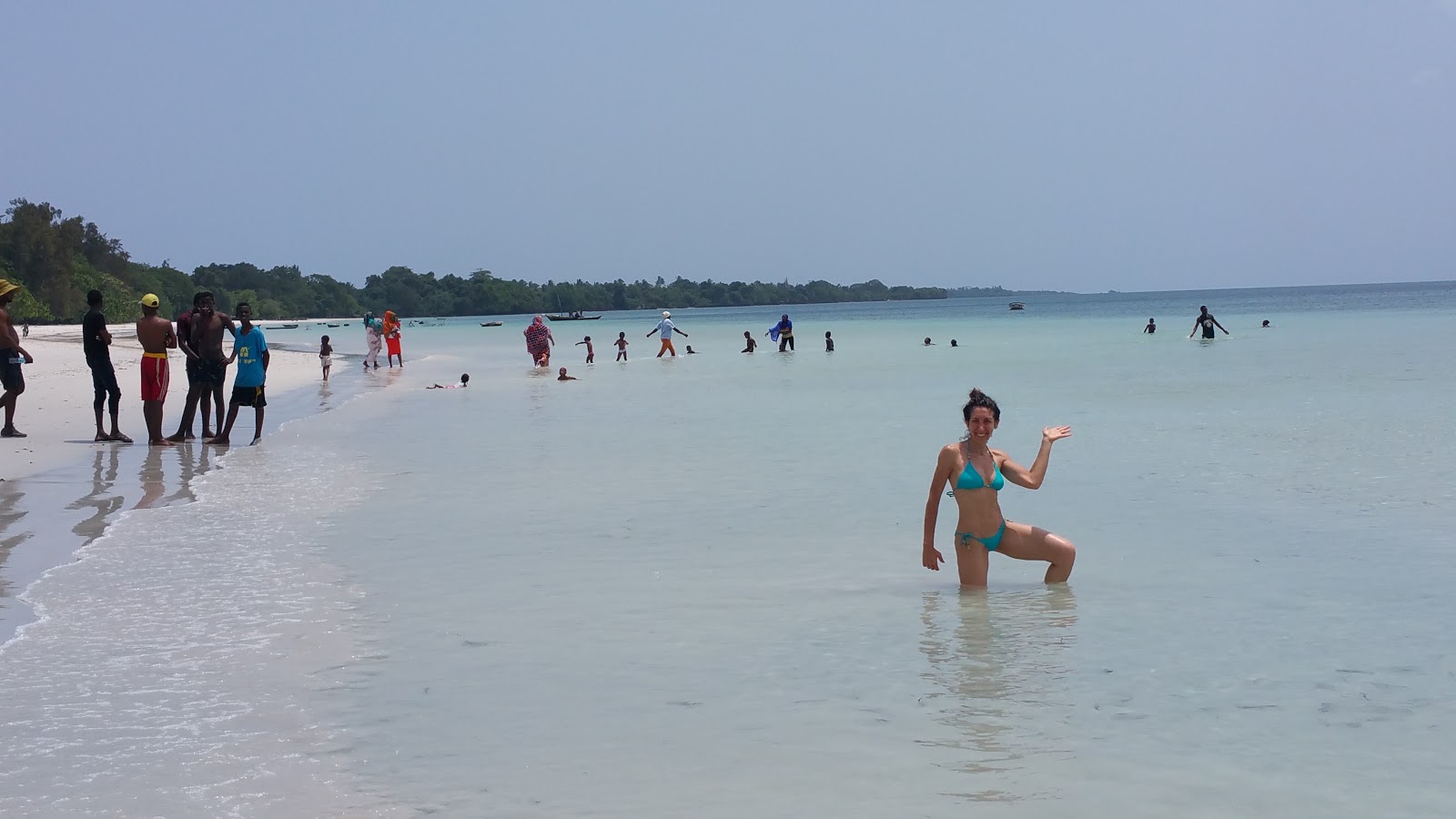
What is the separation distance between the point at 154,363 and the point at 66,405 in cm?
693

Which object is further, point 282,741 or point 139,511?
point 139,511

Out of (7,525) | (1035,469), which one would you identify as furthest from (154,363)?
(1035,469)

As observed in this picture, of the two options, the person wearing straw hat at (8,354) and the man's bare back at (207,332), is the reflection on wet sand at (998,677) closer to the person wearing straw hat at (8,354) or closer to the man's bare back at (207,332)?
the man's bare back at (207,332)

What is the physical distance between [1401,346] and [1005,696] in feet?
131

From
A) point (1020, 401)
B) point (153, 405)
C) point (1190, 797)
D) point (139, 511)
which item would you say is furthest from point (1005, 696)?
point (1020, 401)

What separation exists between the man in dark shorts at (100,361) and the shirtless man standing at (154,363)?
1.35ft

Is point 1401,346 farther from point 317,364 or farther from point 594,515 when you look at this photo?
point 594,515

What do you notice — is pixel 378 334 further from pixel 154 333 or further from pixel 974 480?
pixel 974 480

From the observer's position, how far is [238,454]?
50.8 feet

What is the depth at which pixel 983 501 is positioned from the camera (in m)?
7.79

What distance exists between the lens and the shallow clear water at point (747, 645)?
16.5 ft

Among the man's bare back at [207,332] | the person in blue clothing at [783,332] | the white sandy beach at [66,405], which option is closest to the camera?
the white sandy beach at [66,405]

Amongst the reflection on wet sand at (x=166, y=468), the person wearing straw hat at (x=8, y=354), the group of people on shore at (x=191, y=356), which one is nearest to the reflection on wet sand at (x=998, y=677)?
the reflection on wet sand at (x=166, y=468)

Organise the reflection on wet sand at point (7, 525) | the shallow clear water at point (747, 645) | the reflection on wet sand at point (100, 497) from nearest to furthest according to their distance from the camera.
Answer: the shallow clear water at point (747, 645)
the reflection on wet sand at point (7, 525)
the reflection on wet sand at point (100, 497)
